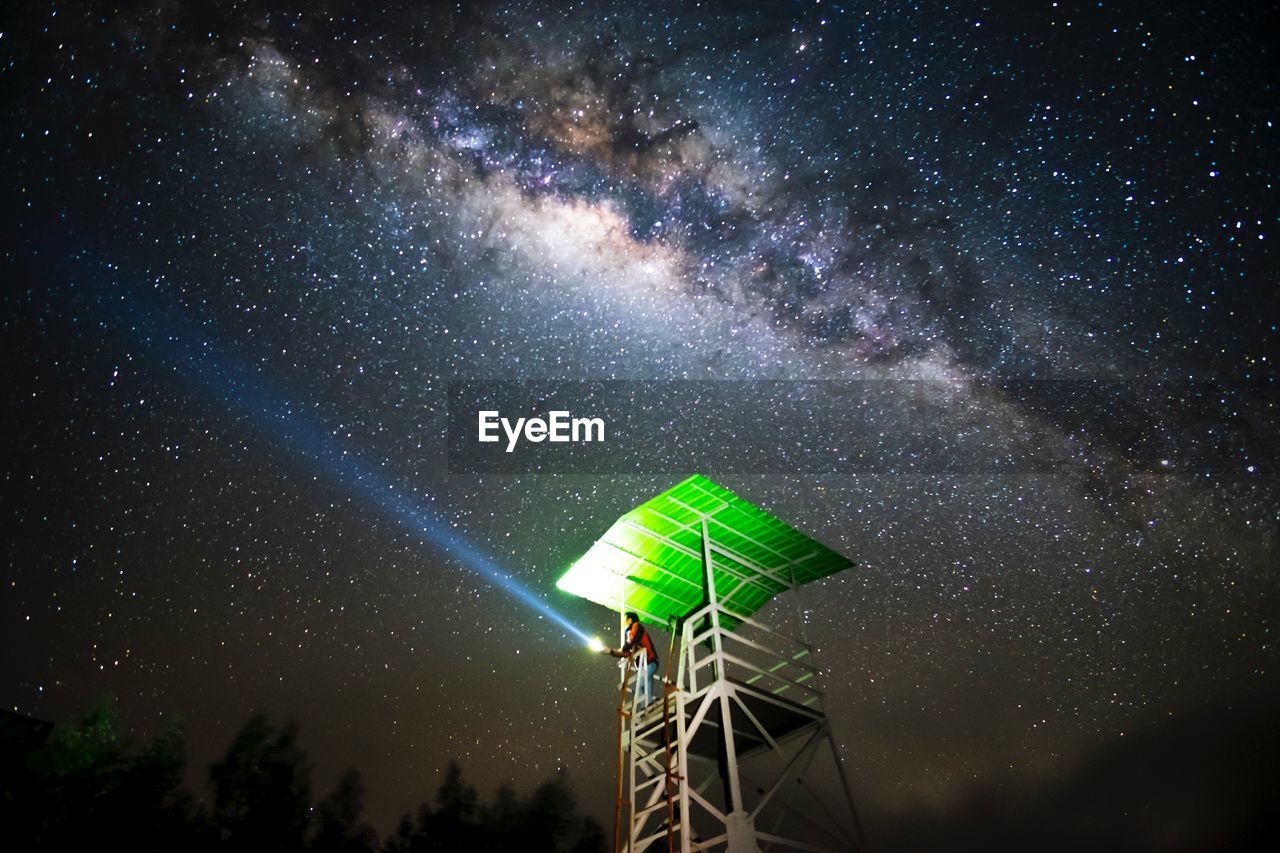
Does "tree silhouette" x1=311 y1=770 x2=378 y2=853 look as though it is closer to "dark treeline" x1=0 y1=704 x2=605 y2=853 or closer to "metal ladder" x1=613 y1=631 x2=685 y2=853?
"dark treeline" x1=0 y1=704 x2=605 y2=853

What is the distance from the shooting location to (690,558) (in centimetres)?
1638

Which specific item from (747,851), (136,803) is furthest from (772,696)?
(136,803)

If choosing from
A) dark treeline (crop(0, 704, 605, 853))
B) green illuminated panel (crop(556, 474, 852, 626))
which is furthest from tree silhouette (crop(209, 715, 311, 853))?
green illuminated panel (crop(556, 474, 852, 626))

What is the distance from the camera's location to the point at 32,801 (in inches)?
1191

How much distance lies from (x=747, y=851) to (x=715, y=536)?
5.90m

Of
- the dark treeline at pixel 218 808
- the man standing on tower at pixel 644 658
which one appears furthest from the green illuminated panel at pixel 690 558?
the dark treeline at pixel 218 808

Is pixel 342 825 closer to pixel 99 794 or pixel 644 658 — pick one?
pixel 99 794

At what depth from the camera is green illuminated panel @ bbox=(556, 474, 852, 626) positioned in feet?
48.9

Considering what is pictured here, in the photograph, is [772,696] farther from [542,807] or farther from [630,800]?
[542,807]

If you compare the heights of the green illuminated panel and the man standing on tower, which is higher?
the green illuminated panel

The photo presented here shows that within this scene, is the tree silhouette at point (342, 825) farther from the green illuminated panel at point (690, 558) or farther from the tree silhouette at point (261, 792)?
the green illuminated panel at point (690, 558)

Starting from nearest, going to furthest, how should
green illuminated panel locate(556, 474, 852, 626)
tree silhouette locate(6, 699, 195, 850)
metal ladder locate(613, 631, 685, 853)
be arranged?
metal ladder locate(613, 631, 685, 853)
green illuminated panel locate(556, 474, 852, 626)
tree silhouette locate(6, 699, 195, 850)

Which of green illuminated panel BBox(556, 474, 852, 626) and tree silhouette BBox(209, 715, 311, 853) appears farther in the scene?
tree silhouette BBox(209, 715, 311, 853)

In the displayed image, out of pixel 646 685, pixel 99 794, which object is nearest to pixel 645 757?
pixel 646 685
